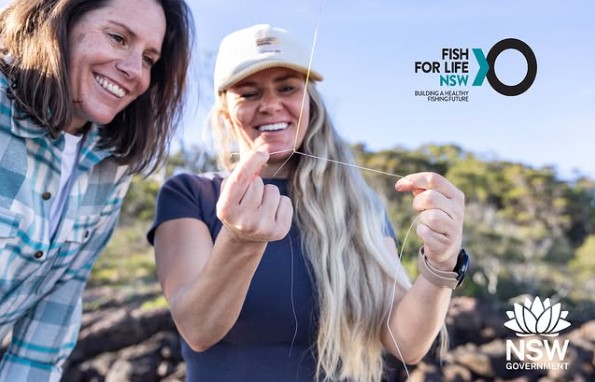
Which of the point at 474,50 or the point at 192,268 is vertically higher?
the point at 474,50

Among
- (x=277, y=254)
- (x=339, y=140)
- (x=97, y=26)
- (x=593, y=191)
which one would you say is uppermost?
(x=593, y=191)

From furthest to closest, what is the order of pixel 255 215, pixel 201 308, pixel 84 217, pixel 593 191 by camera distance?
1. pixel 593 191
2. pixel 84 217
3. pixel 201 308
4. pixel 255 215

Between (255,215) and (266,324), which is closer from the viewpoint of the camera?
(255,215)

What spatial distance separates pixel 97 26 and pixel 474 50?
89 cm

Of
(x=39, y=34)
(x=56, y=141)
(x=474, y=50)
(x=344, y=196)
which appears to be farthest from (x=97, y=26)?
(x=474, y=50)

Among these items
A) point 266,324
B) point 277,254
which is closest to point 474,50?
point 277,254

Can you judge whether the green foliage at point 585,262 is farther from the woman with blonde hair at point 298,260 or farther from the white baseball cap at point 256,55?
the white baseball cap at point 256,55

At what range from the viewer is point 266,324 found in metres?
1.21

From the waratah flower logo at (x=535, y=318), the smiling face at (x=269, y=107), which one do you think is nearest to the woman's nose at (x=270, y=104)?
the smiling face at (x=269, y=107)

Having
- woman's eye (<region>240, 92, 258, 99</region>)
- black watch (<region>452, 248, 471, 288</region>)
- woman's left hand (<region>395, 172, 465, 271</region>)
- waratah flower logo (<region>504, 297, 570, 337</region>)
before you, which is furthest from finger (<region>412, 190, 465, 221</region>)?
waratah flower logo (<region>504, 297, 570, 337</region>)

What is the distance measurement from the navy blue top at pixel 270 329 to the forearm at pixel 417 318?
0.19 m

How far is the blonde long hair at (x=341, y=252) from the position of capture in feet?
4.05

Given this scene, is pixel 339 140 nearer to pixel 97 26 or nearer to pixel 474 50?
pixel 474 50

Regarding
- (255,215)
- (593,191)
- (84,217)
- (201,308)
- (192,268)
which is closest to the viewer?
(255,215)
